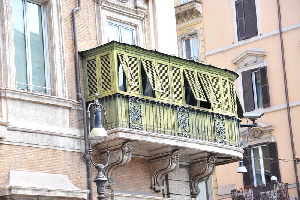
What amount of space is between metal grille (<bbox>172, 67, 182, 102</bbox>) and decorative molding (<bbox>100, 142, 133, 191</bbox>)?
218cm

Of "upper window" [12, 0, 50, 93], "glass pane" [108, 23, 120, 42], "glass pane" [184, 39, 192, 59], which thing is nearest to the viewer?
"upper window" [12, 0, 50, 93]

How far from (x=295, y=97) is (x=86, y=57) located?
53.0ft

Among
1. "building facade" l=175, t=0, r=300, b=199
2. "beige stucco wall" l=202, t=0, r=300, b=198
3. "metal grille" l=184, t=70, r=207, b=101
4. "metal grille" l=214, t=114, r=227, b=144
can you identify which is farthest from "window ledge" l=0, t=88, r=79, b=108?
"beige stucco wall" l=202, t=0, r=300, b=198

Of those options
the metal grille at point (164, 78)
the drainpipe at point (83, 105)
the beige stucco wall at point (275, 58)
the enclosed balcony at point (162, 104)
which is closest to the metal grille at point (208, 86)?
the enclosed balcony at point (162, 104)

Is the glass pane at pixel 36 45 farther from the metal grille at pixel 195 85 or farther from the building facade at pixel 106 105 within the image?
the metal grille at pixel 195 85

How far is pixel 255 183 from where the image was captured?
36.2m

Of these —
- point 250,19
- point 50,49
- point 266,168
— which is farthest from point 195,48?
point 50,49

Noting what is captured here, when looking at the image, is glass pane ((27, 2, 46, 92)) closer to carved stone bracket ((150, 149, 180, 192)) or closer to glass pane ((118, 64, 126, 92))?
glass pane ((118, 64, 126, 92))

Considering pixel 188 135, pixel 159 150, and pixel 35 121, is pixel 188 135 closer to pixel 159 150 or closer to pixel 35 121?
pixel 159 150

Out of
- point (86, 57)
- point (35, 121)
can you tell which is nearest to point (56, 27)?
point (86, 57)

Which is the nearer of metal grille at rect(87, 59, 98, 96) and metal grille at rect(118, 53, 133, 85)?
metal grille at rect(118, 53, 133, 85)

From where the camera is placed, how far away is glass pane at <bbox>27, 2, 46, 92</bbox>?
2019 centimetres

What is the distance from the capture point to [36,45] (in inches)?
803

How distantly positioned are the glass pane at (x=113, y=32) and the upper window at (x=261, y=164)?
1410 centimetres
